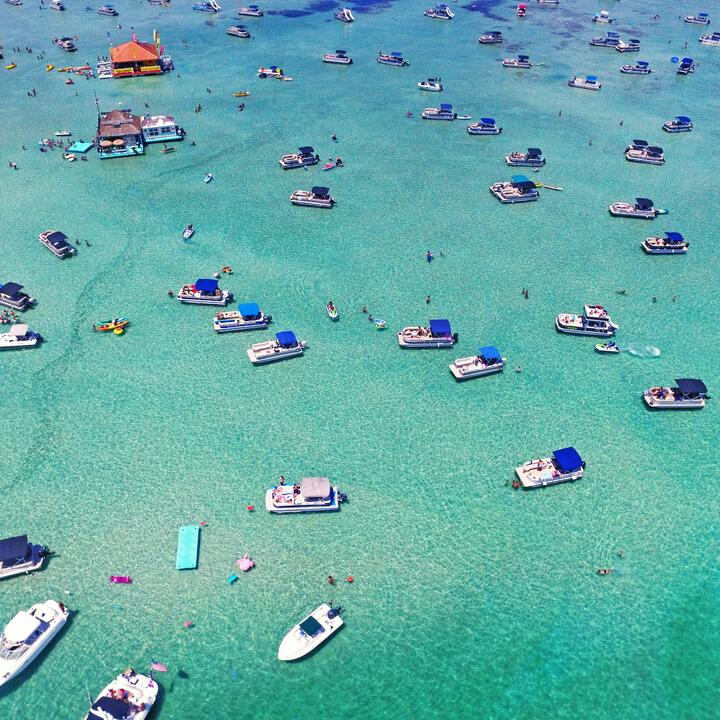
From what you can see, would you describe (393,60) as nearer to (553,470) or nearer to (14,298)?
(14,298)

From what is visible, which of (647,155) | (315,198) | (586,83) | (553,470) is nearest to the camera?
(553,470)

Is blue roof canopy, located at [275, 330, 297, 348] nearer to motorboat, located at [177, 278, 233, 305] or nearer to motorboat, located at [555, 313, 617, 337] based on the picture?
motorboat, located at [177, 278, 233, 305]

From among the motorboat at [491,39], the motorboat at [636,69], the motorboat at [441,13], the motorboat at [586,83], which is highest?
the motorboat at [441,13]

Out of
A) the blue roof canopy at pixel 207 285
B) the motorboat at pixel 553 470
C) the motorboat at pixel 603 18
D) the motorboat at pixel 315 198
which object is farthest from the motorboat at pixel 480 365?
the motorboat at pixel 603 18

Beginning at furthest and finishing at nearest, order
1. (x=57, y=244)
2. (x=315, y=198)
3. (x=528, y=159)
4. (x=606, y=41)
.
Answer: (x=606, y=41)
(x=528, y=159)
(x=315, y=198)
(x=57, y=244)

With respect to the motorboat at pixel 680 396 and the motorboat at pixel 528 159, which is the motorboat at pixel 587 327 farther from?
the motorboat at pixel 528 159

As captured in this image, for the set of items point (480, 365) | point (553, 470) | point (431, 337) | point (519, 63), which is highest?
point (519, 63)

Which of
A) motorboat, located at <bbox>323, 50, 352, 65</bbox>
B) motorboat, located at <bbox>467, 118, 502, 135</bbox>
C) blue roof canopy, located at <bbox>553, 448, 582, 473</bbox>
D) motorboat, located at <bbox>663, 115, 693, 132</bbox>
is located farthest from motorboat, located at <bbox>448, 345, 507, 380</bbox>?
motorboat, located at <bbox>323, 50, 352, 65</bbox>

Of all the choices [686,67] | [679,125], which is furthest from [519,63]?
[679,125]
